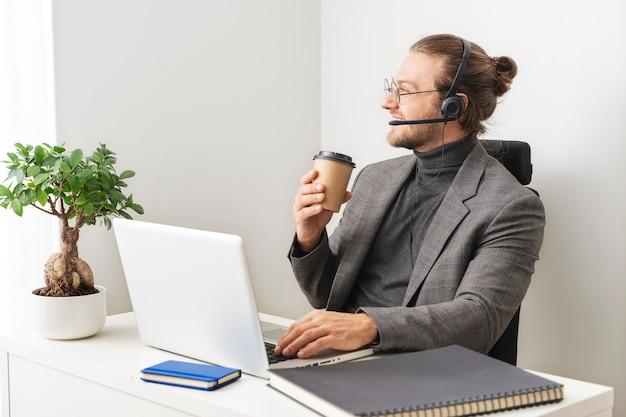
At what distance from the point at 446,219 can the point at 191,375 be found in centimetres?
68

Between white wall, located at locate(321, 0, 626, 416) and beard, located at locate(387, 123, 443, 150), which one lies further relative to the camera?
white wall, located at locate(321, 0, 626, 416)

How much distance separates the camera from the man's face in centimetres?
172

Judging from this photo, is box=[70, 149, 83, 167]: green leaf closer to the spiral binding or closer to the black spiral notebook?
the black spiral notebook

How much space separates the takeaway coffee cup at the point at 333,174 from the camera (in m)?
1.39

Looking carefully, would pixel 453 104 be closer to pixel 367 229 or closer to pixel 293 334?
pixel 367 229

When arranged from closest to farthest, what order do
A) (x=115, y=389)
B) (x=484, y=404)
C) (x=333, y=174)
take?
(x=484, y=404)
(x=115, y=389)
(x=333, y=174)

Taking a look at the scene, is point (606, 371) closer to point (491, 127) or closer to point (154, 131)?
point (491, 127)

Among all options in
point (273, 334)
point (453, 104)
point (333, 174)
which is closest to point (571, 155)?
point (453, 104)

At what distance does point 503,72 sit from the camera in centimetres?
181

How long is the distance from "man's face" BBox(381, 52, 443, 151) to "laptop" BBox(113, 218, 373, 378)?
59cm

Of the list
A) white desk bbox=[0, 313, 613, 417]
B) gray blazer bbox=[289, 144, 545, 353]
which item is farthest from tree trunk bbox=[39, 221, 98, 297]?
gray blazer bbox=[289, 144, 545, 353]

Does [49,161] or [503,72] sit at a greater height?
[503,72]

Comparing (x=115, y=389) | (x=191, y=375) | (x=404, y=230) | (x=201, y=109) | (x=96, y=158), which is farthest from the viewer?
(x=201, y=109)

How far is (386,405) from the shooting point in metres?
0.96
